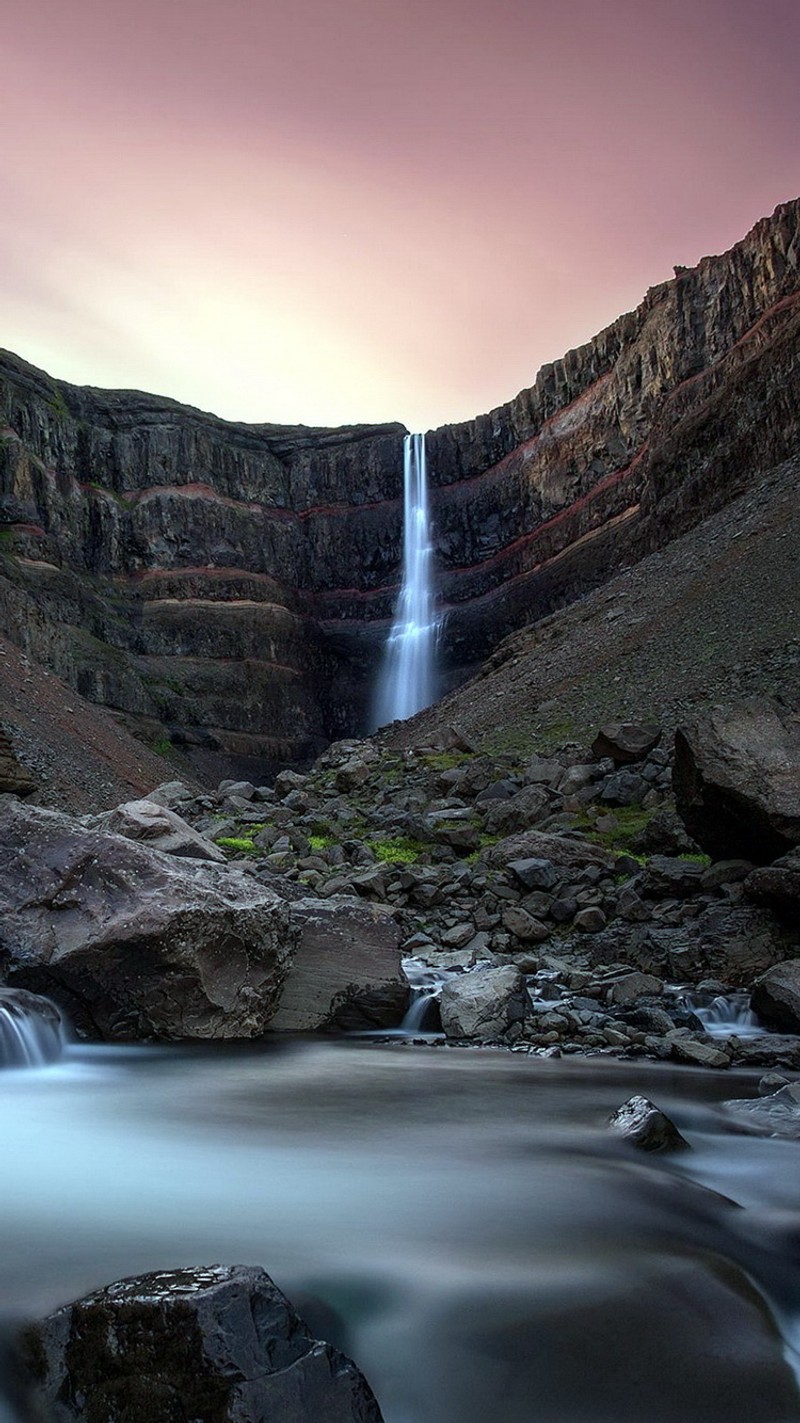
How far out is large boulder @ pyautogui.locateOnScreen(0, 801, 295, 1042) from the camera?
8258mm

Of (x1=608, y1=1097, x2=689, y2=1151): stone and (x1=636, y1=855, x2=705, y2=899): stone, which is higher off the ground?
(x1=636, y1=855, x2=705, y2=899): stone

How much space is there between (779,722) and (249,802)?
14450mm

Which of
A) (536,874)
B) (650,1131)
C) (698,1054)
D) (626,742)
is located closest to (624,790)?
(626,742)

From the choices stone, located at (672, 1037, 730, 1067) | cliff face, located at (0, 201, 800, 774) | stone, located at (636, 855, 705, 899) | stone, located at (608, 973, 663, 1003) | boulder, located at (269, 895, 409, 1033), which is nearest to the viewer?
stone, located at (672, 1037, 730, 1067)

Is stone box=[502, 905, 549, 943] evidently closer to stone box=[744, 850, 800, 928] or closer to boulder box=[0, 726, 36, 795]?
stone box=[744, 850, 800, 928]

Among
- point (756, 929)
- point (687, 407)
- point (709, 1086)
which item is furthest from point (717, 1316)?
point (687, 407)

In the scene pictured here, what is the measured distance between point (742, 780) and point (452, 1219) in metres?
7.50

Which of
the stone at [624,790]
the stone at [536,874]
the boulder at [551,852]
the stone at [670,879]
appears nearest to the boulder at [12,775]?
the boulder at [551,852]

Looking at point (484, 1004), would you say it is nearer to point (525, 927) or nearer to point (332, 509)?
point (525, 927)

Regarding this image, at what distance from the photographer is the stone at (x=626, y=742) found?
64.8 feet

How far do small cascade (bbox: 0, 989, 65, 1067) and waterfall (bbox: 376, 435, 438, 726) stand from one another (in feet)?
166

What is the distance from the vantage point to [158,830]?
1176 cm

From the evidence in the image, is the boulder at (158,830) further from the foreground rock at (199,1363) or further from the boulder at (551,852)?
the foreground rock at (199,1363)

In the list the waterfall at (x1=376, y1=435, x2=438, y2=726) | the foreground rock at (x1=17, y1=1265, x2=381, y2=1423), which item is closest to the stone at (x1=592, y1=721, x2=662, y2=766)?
the foreground rock at (x1=17, y1=1265, x2=381, y2=1423)
